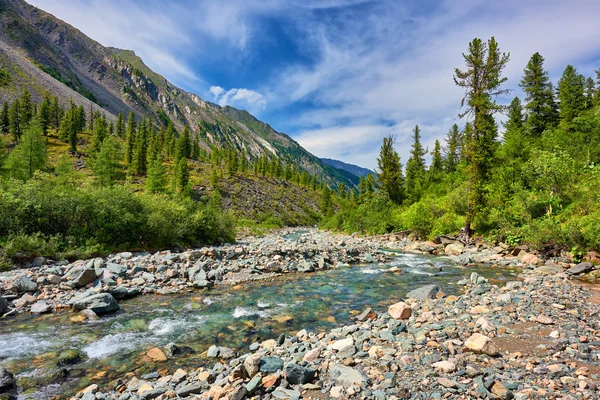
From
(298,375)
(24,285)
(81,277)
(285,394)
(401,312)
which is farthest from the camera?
(81,277)

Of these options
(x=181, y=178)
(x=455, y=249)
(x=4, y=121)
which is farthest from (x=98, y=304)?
(x=4, y=121)

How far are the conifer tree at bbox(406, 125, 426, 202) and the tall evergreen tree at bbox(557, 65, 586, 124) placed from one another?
20.1 m

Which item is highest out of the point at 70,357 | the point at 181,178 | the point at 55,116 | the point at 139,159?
the point at 55,116

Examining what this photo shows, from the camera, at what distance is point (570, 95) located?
40688mm

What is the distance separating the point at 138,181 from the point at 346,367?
82.1 m

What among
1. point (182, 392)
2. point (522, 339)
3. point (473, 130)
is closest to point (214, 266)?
point (182, 392)

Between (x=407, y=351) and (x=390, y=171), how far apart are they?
41568 mm

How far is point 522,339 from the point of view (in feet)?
18.7

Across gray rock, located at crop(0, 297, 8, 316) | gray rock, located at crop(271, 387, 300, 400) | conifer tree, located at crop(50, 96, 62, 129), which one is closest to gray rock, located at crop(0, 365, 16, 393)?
gray rock, located at crop(271, 387, 300, 400)

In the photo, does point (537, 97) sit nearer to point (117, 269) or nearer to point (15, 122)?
point (117, 269)

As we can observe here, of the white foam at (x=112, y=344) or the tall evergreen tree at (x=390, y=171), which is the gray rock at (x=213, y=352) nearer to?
the white foam at (x=112, y=344)

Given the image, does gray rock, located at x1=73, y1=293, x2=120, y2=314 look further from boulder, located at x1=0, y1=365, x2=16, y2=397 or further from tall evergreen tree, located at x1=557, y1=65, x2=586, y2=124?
tall evergreen tree, located at x1=557, y1=65, x2=586, y2=124

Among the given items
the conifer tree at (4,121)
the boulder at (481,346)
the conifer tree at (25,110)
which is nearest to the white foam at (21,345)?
the boulder at (481,346)

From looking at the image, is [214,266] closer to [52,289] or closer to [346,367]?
[52,289]
